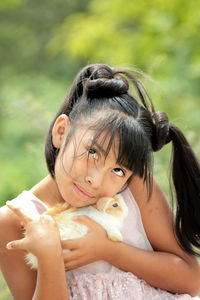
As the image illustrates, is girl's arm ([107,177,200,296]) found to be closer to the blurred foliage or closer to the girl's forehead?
the girl's forehead

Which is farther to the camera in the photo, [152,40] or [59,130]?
[152,40]

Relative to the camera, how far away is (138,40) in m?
4.30

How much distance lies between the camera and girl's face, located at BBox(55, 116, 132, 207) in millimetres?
1181

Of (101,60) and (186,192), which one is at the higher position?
(101,60)

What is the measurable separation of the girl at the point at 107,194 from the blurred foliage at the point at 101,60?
5.61ft

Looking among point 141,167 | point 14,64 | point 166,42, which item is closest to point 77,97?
point 141,167

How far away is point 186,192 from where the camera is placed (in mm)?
1472

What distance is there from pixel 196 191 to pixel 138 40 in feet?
9.96

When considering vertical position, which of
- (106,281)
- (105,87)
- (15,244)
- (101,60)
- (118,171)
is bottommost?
(106,281)

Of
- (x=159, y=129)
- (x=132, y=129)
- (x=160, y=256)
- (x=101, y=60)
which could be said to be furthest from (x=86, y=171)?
(x=101, y=60)

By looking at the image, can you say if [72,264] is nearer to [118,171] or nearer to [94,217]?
[94,217]

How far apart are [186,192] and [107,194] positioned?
0.34m

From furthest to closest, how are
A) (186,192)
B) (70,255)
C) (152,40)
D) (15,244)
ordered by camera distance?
1. (152,40)
2. (186,192)
3. (70,255)
4. (15,244)

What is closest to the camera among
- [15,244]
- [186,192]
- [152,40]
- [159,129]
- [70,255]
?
[15,244]
